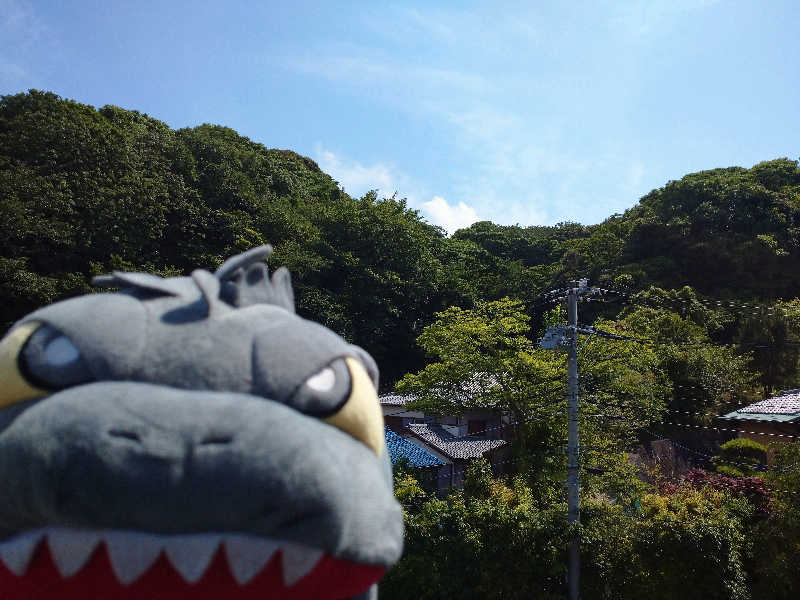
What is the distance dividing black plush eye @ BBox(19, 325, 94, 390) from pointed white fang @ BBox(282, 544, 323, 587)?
1.01m

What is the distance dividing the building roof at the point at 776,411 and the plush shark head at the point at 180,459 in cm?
1821

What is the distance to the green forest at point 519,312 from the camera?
12180 mm

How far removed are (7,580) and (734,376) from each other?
26847 mm

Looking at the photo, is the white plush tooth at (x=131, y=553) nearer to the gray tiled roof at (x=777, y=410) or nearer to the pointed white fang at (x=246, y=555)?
the pointed white fang at (x=246, y=555)

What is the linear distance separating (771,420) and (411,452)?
10.5m

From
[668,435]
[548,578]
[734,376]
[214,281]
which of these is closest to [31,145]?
[548,578]

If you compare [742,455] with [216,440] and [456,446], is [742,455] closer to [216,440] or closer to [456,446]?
[456,446]

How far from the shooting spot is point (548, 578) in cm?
1235

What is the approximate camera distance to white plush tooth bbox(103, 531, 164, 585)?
2109 millimetres

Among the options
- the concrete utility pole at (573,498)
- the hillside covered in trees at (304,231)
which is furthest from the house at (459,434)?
the hillside covered in trees at (304,231)

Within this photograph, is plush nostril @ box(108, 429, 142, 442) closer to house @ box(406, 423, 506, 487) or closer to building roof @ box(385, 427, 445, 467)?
building roof @ box(385, 427, 445, 467)

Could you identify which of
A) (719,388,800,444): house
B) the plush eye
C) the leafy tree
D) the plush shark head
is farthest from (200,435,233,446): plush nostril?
the leafy tree

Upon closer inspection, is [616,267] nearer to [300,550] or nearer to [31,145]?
[31,145]

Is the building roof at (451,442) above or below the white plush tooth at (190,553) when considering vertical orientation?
below
